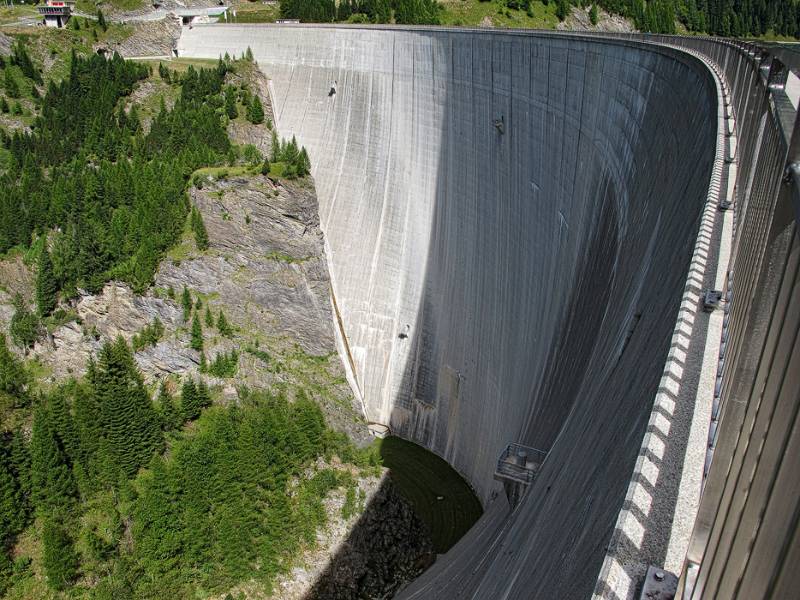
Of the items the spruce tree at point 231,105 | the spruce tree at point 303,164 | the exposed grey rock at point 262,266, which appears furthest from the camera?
the spruce tree at point 231,105

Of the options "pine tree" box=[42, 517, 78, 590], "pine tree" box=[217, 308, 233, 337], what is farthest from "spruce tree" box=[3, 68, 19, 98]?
"pine tree" box=[42, 517, 78, 590]

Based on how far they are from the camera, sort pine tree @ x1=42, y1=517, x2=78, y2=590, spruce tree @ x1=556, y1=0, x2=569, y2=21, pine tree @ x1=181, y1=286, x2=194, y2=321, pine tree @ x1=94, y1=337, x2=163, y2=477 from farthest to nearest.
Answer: spruce tree @ x1=556, y1=0, x2=569, y2=21 < pine tree @ x1=181, y1=286, x2=194, y2=321 < pine tree @ x1=94, y1=337, x2=163, y2=477 < pine tree @ x1=42, y1=517, x2=78, y2=590

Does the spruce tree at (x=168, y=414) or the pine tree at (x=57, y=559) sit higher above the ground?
the spruce tree at (x=168, y=414)

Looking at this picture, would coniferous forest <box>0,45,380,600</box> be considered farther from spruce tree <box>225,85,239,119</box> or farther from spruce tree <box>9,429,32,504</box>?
spruce tree <box>225,85,239,119</box>

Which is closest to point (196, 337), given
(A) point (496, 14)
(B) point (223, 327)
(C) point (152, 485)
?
(B) point (223, 327)

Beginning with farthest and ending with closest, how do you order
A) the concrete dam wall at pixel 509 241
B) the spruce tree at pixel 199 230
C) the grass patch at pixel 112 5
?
the grass patch at pixel 112 5
the spruce tree at pixel 199 230
the concrete dam wall at pixel 509 241

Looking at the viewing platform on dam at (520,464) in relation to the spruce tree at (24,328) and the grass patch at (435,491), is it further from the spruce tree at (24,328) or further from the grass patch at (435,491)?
the spruce tree at (24,328)

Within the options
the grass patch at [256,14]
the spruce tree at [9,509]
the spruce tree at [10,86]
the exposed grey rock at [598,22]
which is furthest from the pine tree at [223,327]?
the exposed grey rock at [598,22]

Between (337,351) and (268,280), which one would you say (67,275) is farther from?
(337,351)
